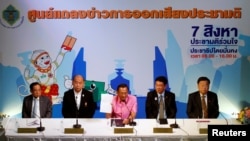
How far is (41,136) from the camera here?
14.7 feet

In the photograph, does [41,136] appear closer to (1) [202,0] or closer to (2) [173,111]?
(2) [173,111]

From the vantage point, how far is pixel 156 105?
17.7ft

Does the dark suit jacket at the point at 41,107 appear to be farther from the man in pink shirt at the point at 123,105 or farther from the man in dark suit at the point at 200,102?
the man in dark suit at the point at 200,102

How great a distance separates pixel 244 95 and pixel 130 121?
1891mm

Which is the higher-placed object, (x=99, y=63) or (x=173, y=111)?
(x=99, y=63)

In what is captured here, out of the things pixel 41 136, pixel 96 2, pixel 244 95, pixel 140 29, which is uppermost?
pixel 96 2

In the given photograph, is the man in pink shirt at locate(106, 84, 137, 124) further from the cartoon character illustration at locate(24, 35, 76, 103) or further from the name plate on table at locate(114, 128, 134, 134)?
the cartoon character illustration at locate(24, 35, 76, 103)

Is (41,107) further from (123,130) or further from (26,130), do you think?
(123,130)

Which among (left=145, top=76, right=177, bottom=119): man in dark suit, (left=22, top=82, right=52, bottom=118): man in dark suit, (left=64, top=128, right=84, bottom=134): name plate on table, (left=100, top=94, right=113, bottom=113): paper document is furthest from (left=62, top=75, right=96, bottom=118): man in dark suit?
(left=145, top=76, right=177, bottom=119): man in dark suit

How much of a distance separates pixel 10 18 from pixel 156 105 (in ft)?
8.52

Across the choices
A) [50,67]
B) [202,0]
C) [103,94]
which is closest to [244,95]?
[202,0]

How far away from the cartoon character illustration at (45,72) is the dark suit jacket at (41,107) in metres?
0.09

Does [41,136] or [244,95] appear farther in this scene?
[244,95]

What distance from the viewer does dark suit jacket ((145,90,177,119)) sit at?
540cm
